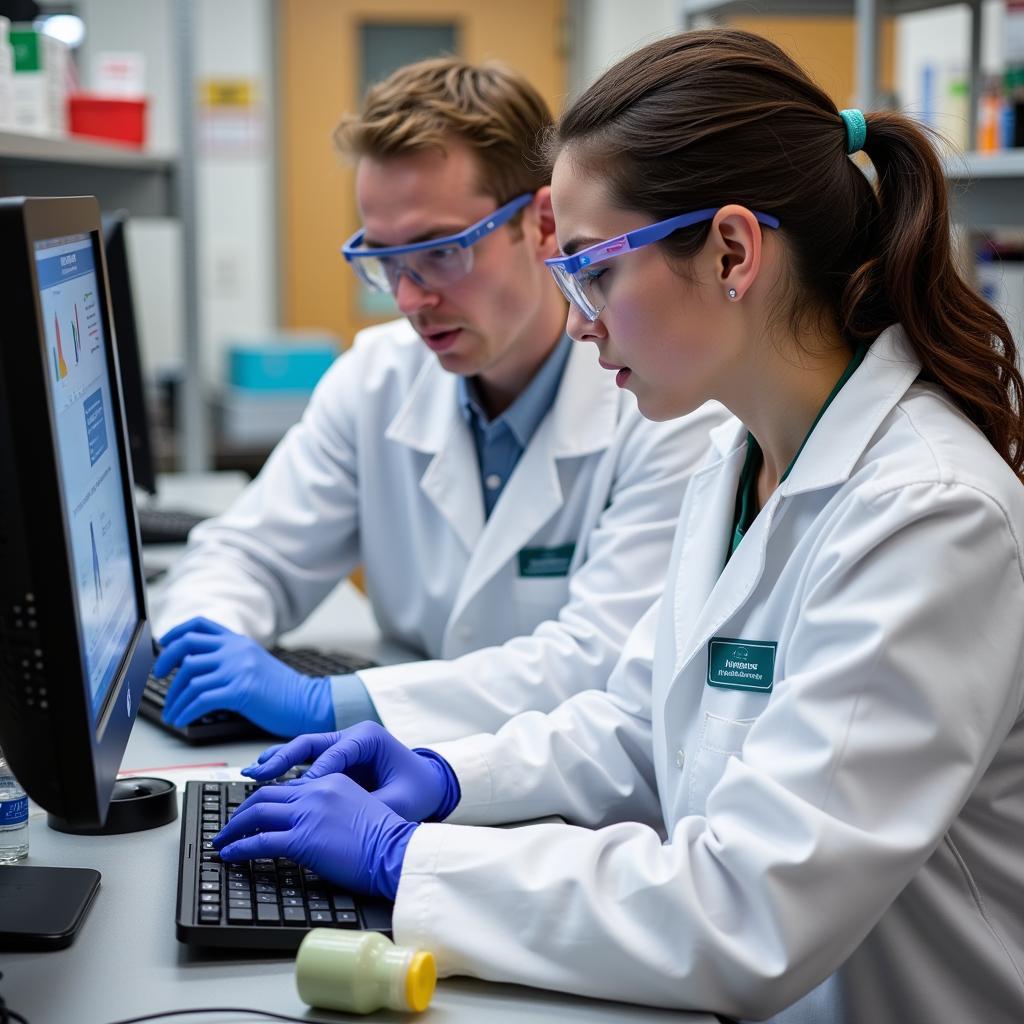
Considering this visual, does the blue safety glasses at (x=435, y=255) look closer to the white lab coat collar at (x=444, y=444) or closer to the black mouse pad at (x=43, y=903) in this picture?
the white lab coat collar at (x=444, y=444)

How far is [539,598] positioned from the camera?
1639 mm

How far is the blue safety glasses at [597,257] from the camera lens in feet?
3.27

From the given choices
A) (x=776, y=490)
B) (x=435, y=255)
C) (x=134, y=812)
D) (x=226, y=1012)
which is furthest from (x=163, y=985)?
(x=435, y=255)

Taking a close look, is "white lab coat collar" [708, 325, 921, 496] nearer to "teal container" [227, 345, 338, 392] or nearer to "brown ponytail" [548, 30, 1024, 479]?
"brown ponytail" [548, 30, 1024, 479]

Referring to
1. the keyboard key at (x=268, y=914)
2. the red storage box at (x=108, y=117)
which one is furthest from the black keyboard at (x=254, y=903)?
the red storage box at (x=108, y=117)

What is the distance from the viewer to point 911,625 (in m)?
0.84

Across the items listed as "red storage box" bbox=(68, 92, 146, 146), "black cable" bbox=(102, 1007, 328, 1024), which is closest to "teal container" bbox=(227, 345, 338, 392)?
"red storage box" bbox=(68, 92, 146, 146)

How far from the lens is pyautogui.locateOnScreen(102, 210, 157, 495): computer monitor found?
2.02 meters

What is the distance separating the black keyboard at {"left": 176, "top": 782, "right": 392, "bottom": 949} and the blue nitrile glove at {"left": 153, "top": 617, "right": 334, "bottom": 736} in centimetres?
31

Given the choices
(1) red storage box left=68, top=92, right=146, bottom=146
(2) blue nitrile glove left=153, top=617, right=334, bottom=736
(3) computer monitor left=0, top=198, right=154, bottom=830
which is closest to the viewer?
(3) computer monitor left=0, top=198, right=154, bottom=830

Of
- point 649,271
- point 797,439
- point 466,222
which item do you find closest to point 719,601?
point 797,439

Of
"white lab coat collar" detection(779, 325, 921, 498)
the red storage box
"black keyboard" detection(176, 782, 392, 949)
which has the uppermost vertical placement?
the red storage box

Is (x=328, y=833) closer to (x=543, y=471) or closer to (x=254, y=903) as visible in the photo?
(x=254, y=903)

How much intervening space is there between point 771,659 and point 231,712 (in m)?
0.62
